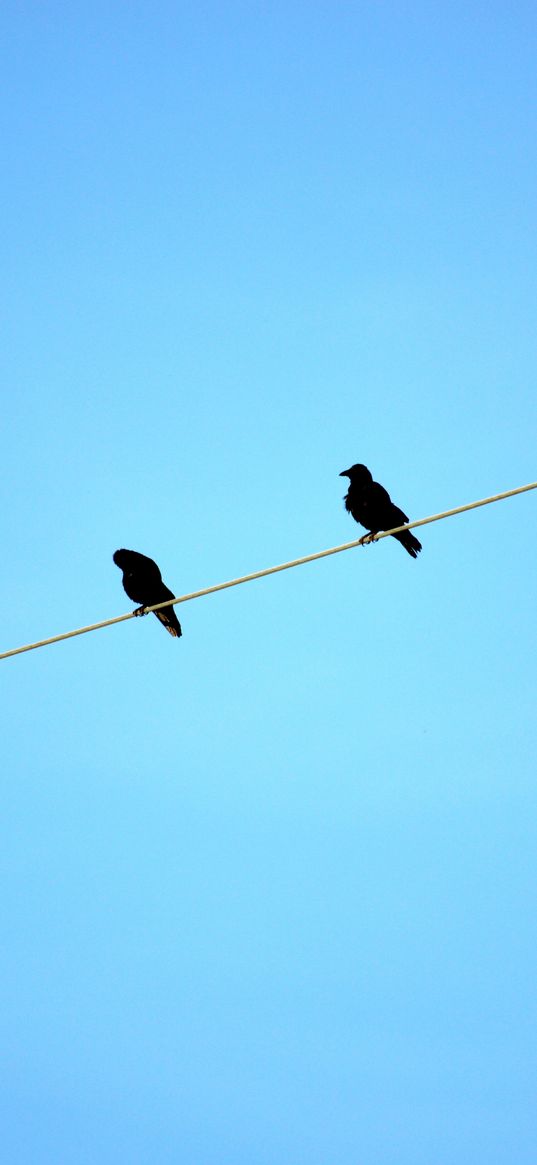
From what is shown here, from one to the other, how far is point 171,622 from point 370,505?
187cm

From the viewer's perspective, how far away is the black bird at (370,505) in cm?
1084

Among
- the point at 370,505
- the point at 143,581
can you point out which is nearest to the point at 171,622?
the point at 143,581

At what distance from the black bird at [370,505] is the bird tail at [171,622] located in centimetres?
171

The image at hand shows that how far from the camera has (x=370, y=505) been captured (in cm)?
1092

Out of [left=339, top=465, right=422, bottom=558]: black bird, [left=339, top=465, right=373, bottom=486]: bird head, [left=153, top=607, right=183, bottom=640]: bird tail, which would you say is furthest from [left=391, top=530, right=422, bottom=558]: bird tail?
[left=153, top=607, right=183, bottom=640]: bird tail

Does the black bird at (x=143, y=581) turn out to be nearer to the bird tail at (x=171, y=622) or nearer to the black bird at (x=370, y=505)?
the bird tail at (x=171, y=622)

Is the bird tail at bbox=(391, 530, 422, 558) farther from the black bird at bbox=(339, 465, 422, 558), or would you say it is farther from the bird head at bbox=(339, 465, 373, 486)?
the bird head at bbox=(339, 465, 373, 486)

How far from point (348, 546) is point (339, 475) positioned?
4666 mm

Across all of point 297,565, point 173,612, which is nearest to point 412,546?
point 173,612

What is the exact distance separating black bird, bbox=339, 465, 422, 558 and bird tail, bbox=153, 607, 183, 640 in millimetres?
1711

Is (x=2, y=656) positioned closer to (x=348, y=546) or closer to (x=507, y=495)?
(x=348, y=546)

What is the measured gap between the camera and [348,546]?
22.1 ft

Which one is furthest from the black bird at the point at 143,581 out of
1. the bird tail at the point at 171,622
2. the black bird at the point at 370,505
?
the black bird at the point at 370,505

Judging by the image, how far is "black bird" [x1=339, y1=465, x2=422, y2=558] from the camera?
10844 mm
